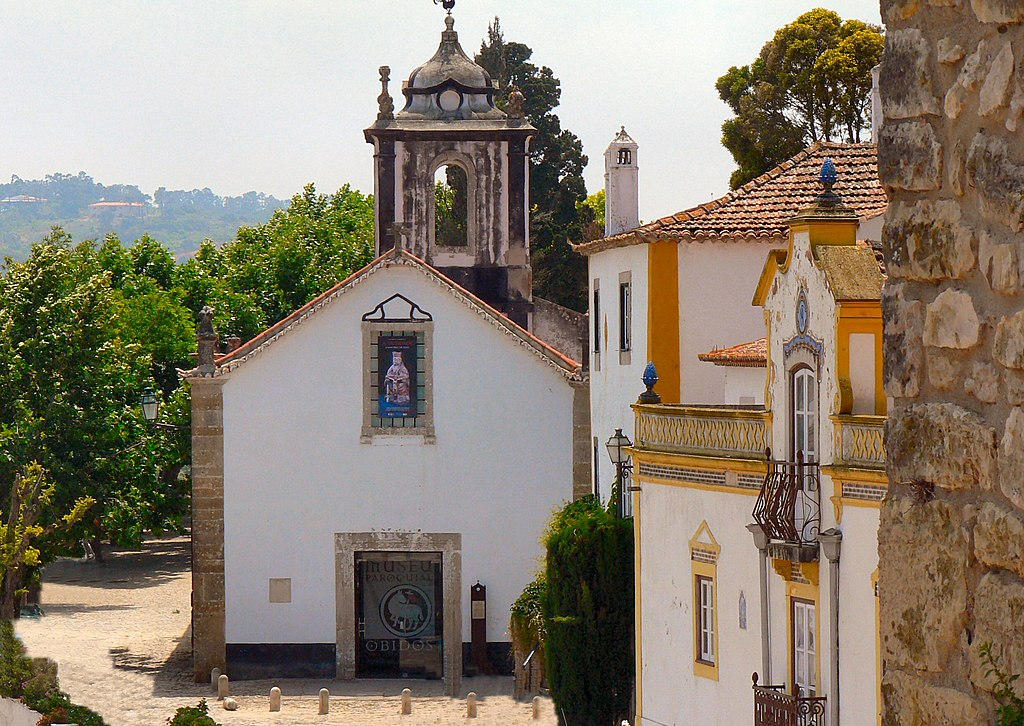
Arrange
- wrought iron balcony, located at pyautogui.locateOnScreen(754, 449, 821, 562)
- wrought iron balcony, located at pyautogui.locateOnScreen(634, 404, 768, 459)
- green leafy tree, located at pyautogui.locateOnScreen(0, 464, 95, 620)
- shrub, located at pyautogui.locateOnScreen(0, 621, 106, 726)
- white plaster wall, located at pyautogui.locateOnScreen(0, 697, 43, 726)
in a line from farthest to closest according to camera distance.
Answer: green leafy tree, located at pyautogui.locateOnScreen(0, 464, 95, 620) → white plaster wall, located at pyautogui.locateOnScreen(0, 697, 43, 726) → shrub, located at pyautogui.locateOnScreen(0, 621, 106, 726) → wrought iron balcony, located at pyautogui.locateOnScreen(634, 404, 768, 459) → wrought iron balcony, located at pyautogui.locateOnScreen(754, 449, 821, 562)

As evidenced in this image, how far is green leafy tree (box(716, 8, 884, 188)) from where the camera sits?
44.6 m

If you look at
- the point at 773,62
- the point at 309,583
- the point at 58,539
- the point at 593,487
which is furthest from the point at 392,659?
the point at 773,62

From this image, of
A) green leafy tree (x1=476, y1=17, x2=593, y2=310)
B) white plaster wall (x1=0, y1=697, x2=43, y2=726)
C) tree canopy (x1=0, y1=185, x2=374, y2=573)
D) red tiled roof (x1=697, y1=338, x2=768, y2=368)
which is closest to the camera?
red tiled roof (x1=697, y1=338, x2=768, y2=368)

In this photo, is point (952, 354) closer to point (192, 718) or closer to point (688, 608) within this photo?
point (688, 608)

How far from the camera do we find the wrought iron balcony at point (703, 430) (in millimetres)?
18469

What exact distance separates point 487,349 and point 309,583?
499 cm

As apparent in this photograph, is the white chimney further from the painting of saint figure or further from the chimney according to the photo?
the chimney

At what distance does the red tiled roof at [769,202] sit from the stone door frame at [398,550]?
8614 mm

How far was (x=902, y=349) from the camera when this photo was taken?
5.05 meters

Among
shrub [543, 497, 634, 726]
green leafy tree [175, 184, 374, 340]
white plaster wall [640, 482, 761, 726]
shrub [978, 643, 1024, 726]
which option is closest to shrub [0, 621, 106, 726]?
shrub [543, 497, 634, 726]

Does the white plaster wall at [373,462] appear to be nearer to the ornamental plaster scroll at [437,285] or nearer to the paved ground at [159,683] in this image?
the ornamental plaster scroll at [437,285]

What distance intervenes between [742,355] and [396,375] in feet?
35.6

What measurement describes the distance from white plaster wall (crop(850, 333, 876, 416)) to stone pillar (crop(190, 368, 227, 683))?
17.2 metres

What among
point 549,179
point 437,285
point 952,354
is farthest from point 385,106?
point 952,354
